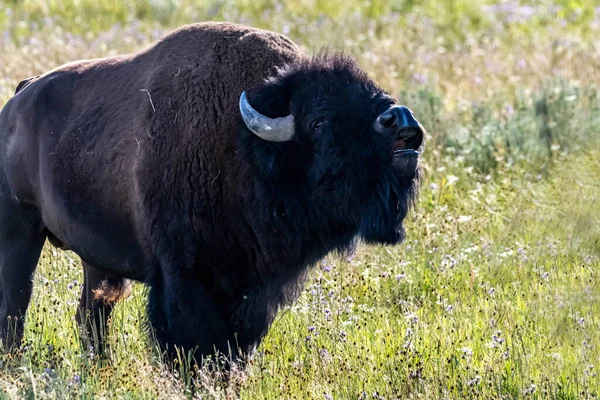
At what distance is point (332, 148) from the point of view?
16.9 ft

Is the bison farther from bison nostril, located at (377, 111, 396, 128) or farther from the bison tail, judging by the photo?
the bison tail

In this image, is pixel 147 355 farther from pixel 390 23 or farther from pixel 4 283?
pixel 390 23

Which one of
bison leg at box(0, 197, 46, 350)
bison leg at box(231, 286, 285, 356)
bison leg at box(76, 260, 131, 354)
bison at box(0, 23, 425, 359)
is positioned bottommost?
bison leg at box(76, 260, 131, 354)

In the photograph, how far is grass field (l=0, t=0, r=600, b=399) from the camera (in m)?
5.09

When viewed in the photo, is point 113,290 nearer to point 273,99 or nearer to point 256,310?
point 256,310

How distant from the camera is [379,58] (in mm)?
13422

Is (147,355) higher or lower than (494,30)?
higher

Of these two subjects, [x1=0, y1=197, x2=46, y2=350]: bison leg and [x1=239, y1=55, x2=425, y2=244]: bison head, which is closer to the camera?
[x1=239, y1=55, x2=425, y2=244]: bison head

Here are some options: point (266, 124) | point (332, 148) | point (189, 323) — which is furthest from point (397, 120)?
point (189, 323)

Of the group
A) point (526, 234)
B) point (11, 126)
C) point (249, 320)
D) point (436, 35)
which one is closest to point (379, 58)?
point (436, 35)

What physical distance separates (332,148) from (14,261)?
2.28 metres

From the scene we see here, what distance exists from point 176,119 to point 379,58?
8.20m

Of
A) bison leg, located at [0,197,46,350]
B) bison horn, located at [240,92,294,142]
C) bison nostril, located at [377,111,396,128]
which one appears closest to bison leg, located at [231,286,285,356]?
bison horn, located at [240,92,294,142]

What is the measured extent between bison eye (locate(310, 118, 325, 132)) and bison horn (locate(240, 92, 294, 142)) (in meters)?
0.10
